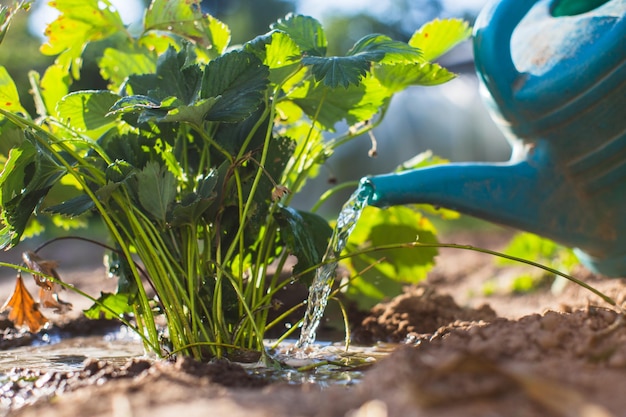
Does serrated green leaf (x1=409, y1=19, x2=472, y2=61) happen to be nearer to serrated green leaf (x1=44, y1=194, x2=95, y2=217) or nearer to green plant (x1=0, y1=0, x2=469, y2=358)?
green plant (x1=0, y1=0, x2=469, y2=358)

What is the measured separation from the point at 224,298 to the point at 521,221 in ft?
2.23

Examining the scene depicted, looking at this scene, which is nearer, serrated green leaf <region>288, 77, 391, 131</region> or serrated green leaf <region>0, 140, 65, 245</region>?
serrated green leaf <region>0, 140, 65, 245</region>

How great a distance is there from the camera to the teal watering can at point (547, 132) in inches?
59.1

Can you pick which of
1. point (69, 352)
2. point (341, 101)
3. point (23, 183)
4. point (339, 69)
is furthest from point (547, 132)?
point (69, 352)

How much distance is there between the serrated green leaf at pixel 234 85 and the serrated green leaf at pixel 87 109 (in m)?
0.22

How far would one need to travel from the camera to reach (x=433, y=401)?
0.72 m

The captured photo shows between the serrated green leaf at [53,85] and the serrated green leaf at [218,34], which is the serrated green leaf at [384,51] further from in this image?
the serrated green leaf at [53,85]

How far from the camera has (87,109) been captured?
1.40 m

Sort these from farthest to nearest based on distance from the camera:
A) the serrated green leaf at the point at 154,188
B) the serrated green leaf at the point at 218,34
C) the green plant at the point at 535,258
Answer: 1. the green plant at the point at 535,258
2. the serrated green leaf at the point at 218,34
3. the serrated green leaf at the point at 154,188

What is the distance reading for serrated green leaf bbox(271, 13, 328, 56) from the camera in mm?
1338

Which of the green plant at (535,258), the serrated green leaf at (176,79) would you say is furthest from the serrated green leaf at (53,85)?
the green plant at (535,258)

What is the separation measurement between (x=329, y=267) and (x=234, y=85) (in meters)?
0.44

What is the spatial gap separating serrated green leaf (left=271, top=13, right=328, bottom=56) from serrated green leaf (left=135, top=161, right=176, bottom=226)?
1.09 feet

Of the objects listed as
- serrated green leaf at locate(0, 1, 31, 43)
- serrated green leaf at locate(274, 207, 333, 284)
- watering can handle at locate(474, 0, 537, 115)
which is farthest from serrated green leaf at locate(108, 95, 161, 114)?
watering can handle at locate(474, 0, 537, 115)
